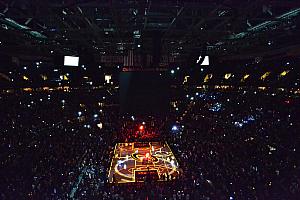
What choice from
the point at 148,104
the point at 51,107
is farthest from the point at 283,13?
the point at 51,107

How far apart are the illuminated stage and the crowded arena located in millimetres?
121

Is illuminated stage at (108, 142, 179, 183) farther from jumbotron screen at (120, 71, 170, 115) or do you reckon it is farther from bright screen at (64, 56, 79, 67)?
bright screen at (64, 56, 79, 67)

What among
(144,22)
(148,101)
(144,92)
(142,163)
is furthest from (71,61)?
(142,163)

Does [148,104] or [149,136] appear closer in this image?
[148,104]

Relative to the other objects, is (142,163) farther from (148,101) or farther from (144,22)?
(144,22)

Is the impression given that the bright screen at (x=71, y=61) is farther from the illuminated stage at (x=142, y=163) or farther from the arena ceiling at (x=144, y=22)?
the illuminated stage at (x=142, y=163)

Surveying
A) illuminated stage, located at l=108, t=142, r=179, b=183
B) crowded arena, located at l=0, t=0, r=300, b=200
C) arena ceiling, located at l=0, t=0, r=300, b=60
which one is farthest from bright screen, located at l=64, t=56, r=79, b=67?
illuminated stage, located at l=108, t=142, r=179, b=183

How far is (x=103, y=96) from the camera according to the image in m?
28.9

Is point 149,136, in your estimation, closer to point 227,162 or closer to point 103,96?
point 103,96

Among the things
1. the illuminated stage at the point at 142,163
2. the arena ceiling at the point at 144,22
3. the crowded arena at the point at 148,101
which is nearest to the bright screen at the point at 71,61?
the crowded arena at the point at 148,101

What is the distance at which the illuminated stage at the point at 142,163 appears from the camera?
17.1 metres

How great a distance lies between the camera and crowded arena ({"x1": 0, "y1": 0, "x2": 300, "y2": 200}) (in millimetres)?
9758

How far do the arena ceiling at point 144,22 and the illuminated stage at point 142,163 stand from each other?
763cm

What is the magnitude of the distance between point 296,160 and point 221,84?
12275mm
